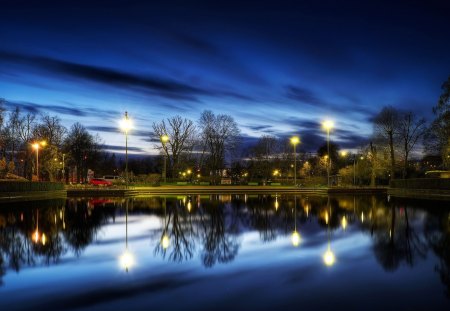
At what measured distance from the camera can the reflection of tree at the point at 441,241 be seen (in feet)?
→ 32.4

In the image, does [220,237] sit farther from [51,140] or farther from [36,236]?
[51,140]

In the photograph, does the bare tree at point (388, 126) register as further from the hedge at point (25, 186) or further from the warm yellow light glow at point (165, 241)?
the warm yellow light glow at point (165, 241)

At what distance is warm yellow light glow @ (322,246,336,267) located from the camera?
10984 mm

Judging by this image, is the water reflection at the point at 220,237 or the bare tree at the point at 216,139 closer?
the water reflection at the point at 220,237

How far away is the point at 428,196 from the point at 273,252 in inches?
1375

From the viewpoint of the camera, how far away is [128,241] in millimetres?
14656

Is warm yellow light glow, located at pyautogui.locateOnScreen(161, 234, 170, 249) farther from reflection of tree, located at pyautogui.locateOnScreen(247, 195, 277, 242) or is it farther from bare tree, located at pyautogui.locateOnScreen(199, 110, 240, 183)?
bare tree, located at pyautogui.locateOnScreen(199, 110, 240, 183)

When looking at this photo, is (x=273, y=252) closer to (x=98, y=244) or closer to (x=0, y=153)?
(x=98, y=244)

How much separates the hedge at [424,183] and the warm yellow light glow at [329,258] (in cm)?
3177

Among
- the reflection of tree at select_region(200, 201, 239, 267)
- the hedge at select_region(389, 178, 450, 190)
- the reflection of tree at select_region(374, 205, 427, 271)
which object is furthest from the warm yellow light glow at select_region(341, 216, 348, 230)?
the hedge at select_region(389, 178, 450, 190)

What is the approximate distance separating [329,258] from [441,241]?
5.19 meters

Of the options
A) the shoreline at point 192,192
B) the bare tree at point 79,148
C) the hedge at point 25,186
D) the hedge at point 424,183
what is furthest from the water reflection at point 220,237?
the bare tree at point 79,148

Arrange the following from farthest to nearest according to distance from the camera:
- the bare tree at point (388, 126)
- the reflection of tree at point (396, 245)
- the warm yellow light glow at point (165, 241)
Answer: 1. the bare tree at point (388, 126)
2. the warm yellow light glow at point (165, 241)
3. the reflection of tree at point (396, 245)

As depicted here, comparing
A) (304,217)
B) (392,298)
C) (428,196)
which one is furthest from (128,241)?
(428,196)
